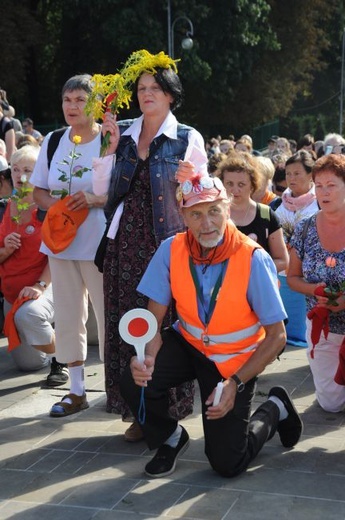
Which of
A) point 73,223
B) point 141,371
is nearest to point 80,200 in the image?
point 73,223

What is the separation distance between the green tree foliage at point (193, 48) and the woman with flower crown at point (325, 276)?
23.9 meters

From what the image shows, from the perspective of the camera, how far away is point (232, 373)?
15.6ft

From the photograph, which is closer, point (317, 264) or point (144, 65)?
point (144, 65)

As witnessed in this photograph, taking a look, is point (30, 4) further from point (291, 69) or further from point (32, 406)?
point (32, 406)

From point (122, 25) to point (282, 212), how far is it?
24.1 m

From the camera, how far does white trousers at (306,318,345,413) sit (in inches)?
231

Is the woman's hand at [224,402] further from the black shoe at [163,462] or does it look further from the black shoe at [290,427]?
the black shoe at [290,427]

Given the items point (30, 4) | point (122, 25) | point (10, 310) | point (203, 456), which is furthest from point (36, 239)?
point (30, 4)

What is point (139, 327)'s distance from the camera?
4605 mm

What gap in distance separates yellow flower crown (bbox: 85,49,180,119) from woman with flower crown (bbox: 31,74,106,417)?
0.33 m

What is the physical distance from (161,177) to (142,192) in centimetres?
16

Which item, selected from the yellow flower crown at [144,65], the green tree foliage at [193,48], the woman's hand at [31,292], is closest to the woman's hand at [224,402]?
the yellow flower crown at [144,65]

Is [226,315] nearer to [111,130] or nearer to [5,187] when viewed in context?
[111,130]

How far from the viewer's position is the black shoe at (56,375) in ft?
21.7
